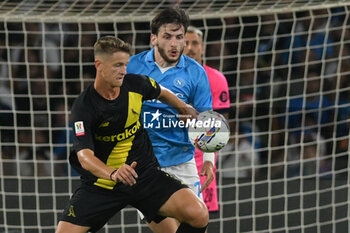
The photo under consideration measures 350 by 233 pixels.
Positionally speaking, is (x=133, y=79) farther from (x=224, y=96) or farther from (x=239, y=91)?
(x=239, y=91)

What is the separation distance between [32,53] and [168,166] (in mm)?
3113

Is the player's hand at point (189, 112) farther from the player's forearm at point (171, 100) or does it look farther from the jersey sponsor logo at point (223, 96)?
the jersey sponsor logo at point (223, 96)

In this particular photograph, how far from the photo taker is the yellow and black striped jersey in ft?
9.90

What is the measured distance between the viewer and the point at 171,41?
3.66 metres

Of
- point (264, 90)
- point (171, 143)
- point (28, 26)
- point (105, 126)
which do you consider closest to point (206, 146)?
point (171, 143)

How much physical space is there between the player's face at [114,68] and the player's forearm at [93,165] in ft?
1.13

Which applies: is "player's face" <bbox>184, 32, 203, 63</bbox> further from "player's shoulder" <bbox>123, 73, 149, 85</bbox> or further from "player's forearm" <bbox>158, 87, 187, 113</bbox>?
"player's shoulder" <bbox>123, 73, 149, 85</bbox>

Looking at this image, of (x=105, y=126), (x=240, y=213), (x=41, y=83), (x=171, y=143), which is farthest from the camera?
(x=41, y=83)

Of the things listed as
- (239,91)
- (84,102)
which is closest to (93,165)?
(84,102)

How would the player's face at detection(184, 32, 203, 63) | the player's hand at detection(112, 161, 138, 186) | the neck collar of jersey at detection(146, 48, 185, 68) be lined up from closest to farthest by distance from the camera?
the player's hand at detection(112, 161, 138, 186)
the neck collar of jersey at detection(146, 48, 185, 68)
the player's face at detection(184, 32, 203, 63)

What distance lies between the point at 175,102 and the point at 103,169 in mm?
662

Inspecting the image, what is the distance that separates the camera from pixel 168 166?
380 cm

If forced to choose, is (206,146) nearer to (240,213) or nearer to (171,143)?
(171,143)

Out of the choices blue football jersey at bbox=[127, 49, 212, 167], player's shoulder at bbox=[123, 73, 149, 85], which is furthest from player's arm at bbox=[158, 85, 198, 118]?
blue football jersey at bbox=[127, 49, 212, 167]
